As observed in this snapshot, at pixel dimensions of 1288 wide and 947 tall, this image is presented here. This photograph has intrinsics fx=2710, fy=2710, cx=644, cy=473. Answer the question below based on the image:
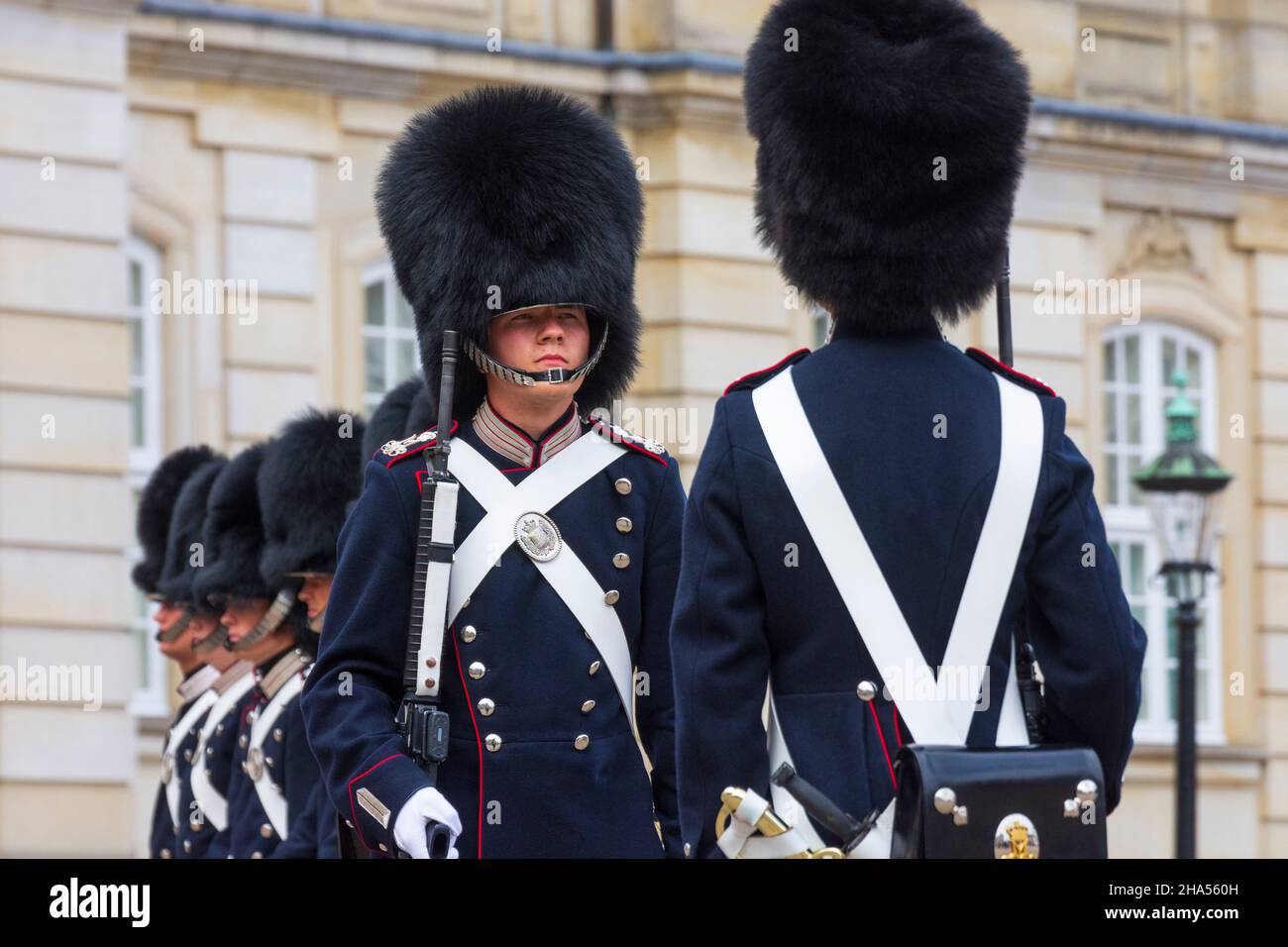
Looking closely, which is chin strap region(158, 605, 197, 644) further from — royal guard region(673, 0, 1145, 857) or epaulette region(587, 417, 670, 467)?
royal guard region(673, 0, 1145, 857)

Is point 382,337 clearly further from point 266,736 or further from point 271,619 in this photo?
point 266,736

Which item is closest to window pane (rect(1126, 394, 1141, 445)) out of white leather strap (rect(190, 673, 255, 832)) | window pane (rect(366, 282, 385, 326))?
window pane (rect(366, 282, 385, 326))

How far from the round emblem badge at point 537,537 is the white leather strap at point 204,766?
3269 mm

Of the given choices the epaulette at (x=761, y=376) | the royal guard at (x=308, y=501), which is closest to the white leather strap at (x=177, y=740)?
the royal guard at (x=308, y=501)

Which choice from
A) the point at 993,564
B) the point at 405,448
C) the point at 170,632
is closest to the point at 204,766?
the point at 170,632

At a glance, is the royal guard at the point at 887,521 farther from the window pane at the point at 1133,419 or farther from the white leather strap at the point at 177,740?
the window pane at the point at 1133,419

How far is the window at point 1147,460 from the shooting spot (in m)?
16.8

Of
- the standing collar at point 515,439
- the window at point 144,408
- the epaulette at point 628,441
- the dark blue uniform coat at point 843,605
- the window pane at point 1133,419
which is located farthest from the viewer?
the window pane at point 1133,419

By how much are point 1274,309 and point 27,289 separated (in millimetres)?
8283

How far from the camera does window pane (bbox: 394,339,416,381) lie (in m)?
14.4

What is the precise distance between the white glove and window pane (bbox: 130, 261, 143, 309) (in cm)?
963
